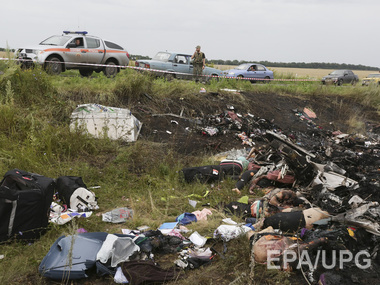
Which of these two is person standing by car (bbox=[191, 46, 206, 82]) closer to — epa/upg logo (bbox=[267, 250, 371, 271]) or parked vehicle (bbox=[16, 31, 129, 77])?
parked vehicle (bbox=[16, 31, 129, 77])

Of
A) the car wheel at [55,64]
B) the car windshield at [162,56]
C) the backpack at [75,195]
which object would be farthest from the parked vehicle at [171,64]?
the backpack at [75,195]

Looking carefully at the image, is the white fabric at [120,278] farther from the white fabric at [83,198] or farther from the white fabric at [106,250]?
the white fabric at [83,198]

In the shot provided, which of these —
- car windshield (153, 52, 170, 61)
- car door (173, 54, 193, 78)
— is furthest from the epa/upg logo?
car windshield (153, 52, 170, 61)

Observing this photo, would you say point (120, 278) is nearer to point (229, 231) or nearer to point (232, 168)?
point (229, 231)

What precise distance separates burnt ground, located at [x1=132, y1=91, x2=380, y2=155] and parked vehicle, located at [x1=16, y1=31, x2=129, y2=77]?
2939 mm

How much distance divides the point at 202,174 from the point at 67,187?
239cm

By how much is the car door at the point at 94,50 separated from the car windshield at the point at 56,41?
2.53 feet

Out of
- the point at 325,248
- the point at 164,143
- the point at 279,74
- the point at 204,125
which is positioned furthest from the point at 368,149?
the point at 279,74

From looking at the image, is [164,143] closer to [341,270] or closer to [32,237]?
[32,237]

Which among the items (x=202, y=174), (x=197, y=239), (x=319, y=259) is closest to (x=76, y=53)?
(x=202, y=174)

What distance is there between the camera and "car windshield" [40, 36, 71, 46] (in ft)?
39.2

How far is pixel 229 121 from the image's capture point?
9898 mm

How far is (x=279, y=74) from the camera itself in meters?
21.8

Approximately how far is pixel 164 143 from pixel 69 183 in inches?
131
